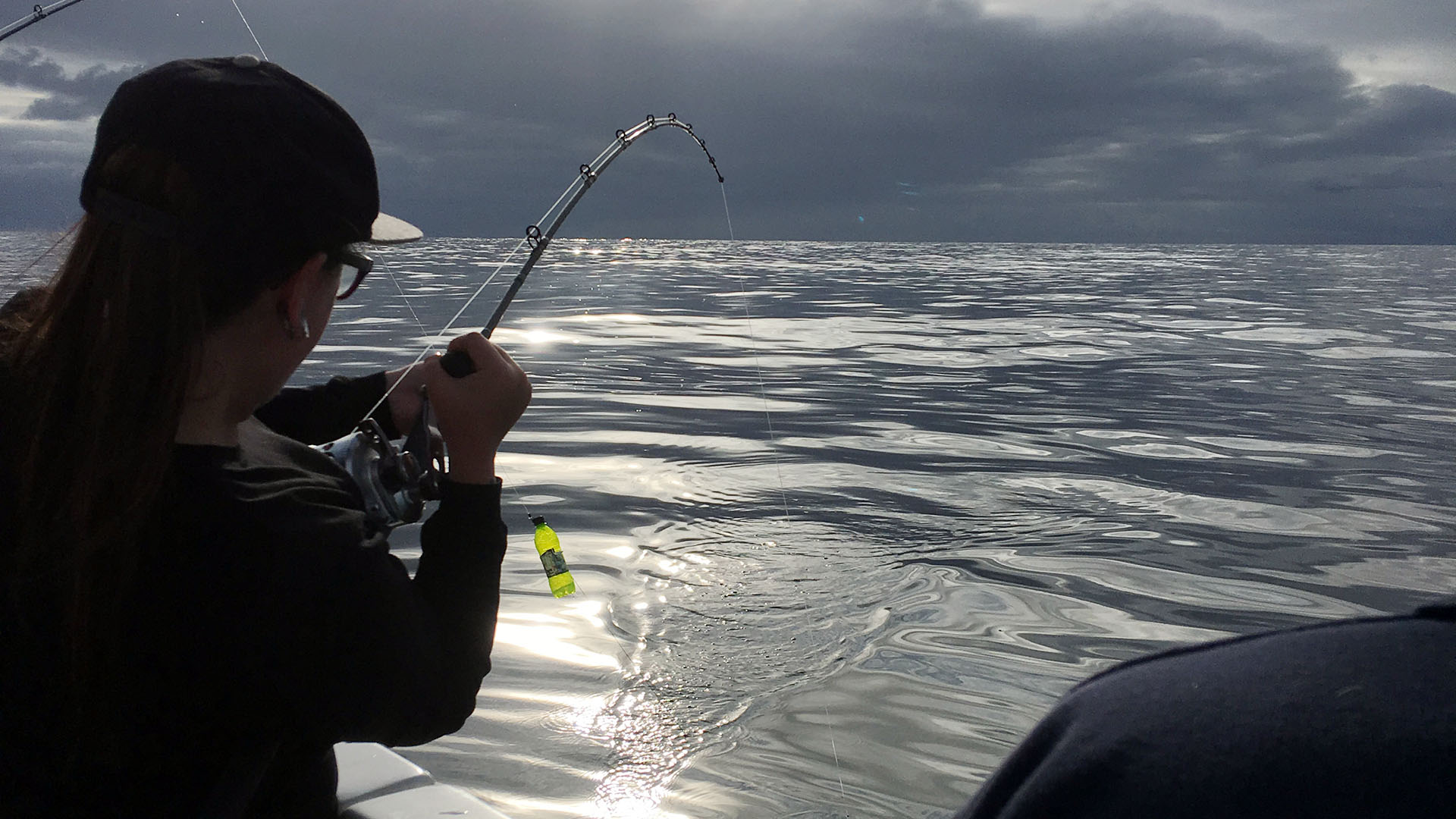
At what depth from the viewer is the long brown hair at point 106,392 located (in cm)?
118

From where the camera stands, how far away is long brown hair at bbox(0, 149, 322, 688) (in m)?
1.18

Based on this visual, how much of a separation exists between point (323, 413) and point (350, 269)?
0.89 m

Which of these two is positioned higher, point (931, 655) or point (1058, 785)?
point (1058, 785)

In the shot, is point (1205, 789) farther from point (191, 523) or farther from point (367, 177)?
point (367, 177)

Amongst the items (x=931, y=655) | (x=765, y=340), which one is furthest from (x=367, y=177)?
(x=765, y=340)

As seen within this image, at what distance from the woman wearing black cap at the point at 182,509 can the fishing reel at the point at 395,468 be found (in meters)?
0.25

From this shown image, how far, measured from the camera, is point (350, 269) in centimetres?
150

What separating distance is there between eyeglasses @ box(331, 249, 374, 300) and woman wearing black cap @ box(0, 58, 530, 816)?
0.18 ft

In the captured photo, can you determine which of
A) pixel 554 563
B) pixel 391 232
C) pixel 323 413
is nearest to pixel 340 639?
pixel 391 232

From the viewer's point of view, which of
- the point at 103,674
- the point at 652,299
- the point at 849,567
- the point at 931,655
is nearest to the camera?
the point at 103,674

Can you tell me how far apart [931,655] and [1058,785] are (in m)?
3.34

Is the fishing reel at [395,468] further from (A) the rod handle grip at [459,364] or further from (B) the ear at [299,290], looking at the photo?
(B) the ear at [299,290]

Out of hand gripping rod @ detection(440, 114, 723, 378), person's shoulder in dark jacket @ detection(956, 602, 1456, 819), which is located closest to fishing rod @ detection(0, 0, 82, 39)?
hand gripping rod @ detection(440, 114, 723, 378)

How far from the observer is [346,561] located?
4.07 ft
